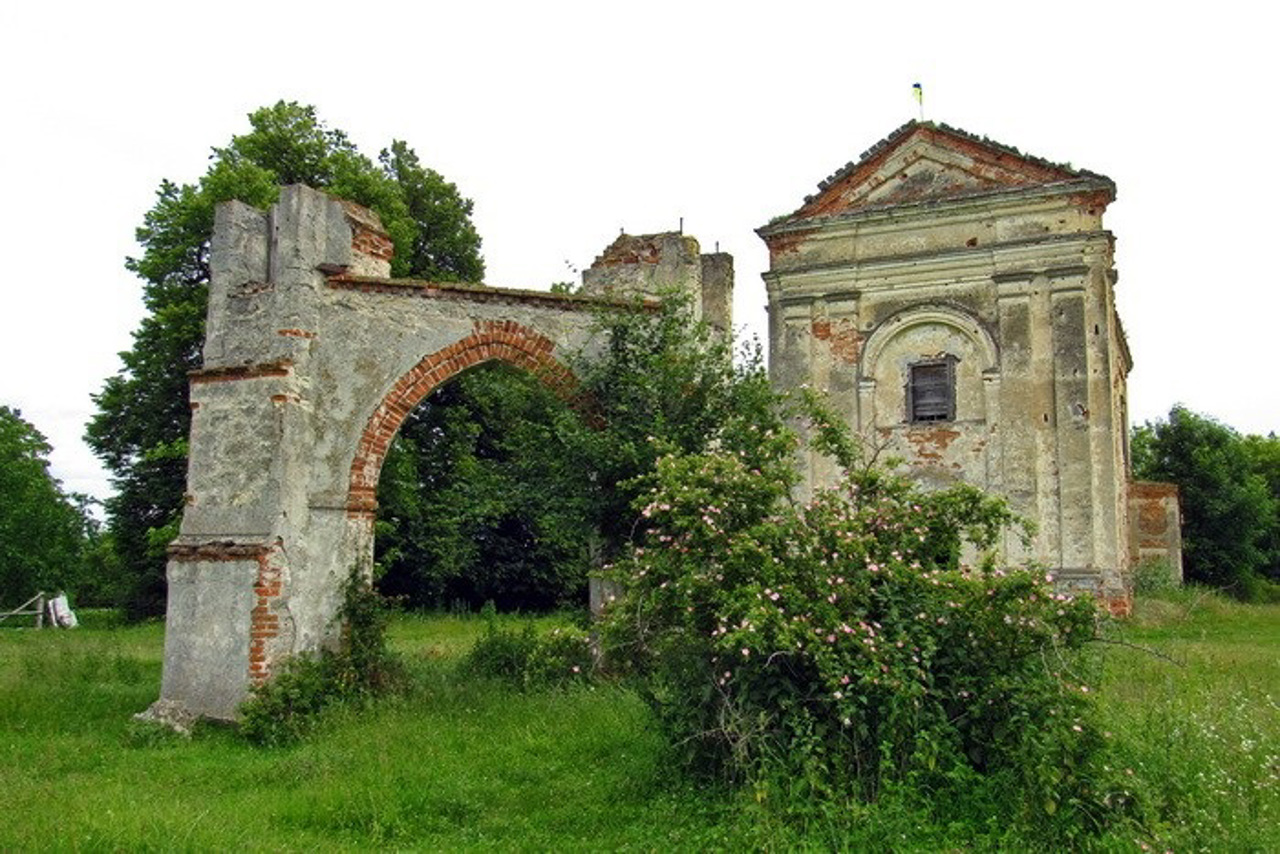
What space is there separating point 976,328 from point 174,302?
16.8 metres

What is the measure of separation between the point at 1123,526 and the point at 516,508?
45.2ft

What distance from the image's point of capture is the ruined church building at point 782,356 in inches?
387

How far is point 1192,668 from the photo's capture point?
1048 cm

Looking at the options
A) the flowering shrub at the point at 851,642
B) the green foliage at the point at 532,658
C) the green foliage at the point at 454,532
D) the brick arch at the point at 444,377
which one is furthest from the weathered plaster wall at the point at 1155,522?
the flowering shrub at the point at 851,642

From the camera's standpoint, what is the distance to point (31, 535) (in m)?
27.6

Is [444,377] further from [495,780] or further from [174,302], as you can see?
[174,302]

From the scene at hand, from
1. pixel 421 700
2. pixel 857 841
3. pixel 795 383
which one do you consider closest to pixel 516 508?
pixel 421 700

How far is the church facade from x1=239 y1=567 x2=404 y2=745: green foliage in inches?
415

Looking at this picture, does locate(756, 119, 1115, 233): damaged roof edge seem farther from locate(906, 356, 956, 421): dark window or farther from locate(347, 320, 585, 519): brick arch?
locate(347, 320, 585, 519): brick arch

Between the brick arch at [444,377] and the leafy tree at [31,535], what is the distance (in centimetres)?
2160

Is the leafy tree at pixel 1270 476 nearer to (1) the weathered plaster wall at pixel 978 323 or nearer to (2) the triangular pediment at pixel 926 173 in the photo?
(1) the weathered plaster wall at pixel 978 323

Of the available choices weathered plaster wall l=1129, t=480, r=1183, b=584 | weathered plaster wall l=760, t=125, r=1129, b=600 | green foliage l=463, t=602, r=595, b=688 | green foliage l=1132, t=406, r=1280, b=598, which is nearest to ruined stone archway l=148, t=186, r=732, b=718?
green foliage l=463, t=602, r=595, b=688

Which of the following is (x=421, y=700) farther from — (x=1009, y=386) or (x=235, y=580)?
(x=1009, y=386)

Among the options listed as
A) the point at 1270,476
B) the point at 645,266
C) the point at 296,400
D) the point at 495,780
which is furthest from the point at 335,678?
the point at 1270,476
